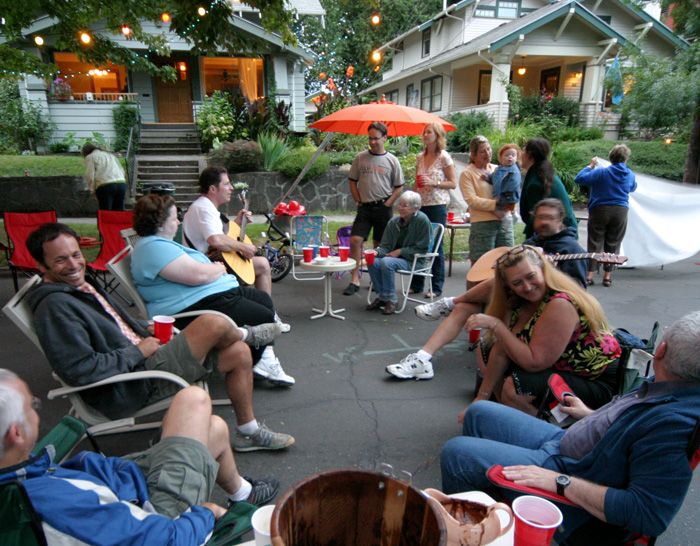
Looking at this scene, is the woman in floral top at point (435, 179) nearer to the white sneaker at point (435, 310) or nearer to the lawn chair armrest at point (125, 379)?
the white sneaker at point (435, 310)

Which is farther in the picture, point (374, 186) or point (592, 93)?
point (592, 93)

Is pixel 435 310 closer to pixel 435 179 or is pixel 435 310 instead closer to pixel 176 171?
pixel 435 179

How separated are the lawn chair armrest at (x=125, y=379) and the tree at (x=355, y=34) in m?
30.2

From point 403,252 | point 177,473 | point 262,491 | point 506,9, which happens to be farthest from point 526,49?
point 177,473

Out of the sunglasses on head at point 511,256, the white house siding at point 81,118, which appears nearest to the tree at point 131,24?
the sunglasses on head at point 511,256

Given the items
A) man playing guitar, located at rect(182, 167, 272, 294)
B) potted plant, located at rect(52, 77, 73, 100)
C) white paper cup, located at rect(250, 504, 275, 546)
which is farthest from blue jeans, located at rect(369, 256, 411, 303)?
potted plant, located at rect(52, 77, 73, 100)

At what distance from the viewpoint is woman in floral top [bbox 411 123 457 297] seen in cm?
573

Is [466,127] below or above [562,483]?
above

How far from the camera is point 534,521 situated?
1.35 meters

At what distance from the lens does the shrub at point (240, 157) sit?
10.9 metres

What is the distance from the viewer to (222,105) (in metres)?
13.1

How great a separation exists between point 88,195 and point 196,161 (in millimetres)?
2770

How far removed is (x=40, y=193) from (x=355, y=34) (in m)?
26.6

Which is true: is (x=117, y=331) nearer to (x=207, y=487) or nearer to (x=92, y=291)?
(x=92, y=291)
